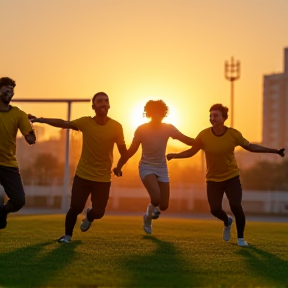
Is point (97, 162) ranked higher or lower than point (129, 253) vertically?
higher

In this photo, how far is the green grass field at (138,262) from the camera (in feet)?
21.3

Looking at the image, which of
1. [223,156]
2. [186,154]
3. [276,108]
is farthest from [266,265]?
[276,108]

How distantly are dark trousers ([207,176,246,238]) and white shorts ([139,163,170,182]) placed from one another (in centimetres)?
91

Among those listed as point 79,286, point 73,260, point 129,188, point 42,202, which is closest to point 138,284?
point 79,286

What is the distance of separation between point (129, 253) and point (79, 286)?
2598 mm

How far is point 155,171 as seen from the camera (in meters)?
11.2

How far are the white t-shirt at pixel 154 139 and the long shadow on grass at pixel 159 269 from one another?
216 centimetres

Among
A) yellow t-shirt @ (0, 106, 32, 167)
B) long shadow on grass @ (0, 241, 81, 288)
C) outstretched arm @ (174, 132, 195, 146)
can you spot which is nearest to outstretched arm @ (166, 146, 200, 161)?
outstretched arm @ (174, 132, 195, 146)

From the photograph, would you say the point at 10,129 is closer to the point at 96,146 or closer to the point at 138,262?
the point at 96,146

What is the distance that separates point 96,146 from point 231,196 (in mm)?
2057

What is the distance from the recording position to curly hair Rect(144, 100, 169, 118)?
443 inches

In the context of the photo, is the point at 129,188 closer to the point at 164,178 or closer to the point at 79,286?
the point at 164,178

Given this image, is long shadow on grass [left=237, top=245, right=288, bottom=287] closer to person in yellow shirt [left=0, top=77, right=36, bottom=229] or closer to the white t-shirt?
the white t-shirt

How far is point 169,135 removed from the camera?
36.6 ft
